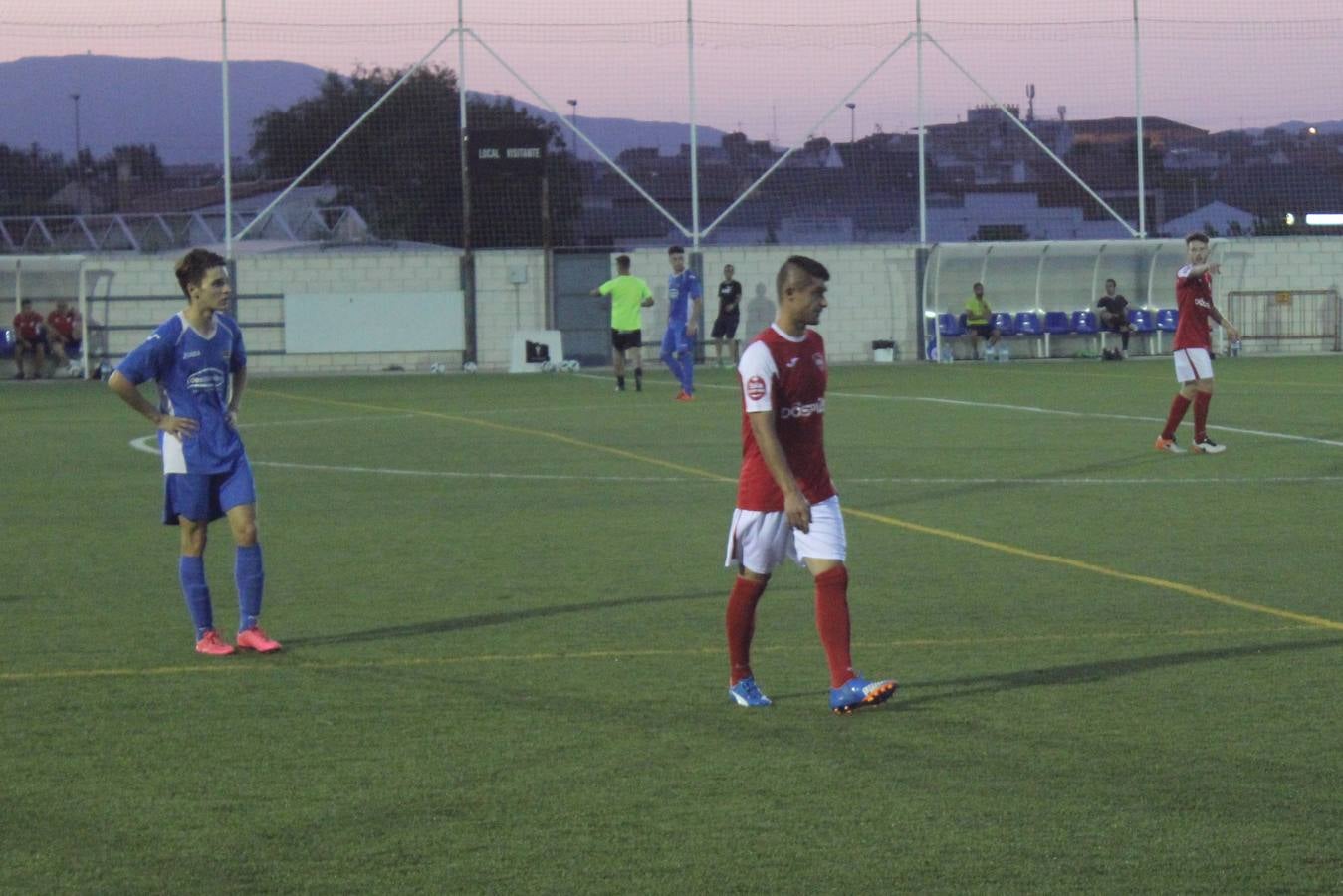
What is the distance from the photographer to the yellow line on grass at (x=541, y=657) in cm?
800

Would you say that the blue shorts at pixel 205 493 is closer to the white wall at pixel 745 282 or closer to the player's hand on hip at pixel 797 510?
the player's hand on hip at pixel 797 510

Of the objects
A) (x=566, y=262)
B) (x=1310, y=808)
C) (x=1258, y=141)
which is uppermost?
(x=1258, y=141)

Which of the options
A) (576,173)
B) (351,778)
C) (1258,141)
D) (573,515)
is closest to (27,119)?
(576,173)

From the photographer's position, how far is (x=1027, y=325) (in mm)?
41125

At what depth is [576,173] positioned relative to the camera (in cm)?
4616

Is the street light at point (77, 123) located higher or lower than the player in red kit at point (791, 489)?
higher

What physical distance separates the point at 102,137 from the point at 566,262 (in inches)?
727

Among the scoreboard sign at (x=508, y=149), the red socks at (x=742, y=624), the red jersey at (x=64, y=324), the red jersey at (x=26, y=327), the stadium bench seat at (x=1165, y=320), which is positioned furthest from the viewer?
the stadium bench seat at (x=1165, y=320)

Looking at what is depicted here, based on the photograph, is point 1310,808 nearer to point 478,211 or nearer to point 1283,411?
point 1283,411

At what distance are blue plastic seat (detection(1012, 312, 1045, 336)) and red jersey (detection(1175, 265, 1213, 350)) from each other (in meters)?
23.2

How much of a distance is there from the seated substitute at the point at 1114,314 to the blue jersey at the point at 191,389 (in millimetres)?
33850

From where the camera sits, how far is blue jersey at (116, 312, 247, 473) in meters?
8.44

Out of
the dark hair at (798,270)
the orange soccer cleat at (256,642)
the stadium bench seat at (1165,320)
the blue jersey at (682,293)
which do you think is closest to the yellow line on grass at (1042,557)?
the dark hair at (798,270)

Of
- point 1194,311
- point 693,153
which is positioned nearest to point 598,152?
point 693,153
